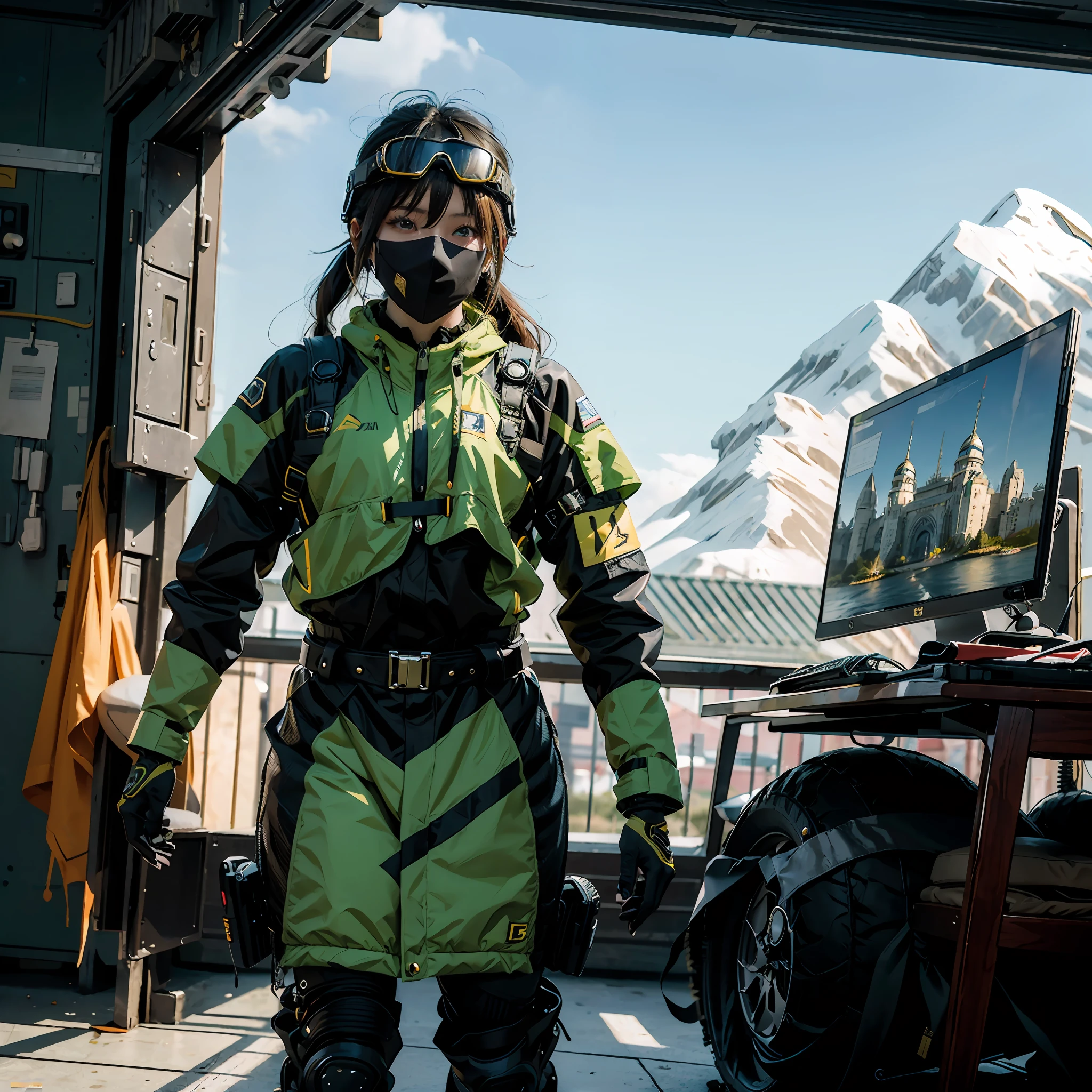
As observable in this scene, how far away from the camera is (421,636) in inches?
60.4

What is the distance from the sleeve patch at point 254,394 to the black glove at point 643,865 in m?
0.86

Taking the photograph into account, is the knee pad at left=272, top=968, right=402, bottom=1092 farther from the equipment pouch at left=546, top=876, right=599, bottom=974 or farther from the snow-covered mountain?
the snow-covered mountain

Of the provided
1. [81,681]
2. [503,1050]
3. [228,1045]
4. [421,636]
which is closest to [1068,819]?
[503,1050]

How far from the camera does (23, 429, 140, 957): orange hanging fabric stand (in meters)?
3.08

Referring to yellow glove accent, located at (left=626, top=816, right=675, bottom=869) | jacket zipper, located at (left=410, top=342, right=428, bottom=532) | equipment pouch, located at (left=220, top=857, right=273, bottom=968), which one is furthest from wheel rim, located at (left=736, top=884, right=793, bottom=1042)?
jacket zipper, located at (left=410, top=342, right=428, bottom=532)

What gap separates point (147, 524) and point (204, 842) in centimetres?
98

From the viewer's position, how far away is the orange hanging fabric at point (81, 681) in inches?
121

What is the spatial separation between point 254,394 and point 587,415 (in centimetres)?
54

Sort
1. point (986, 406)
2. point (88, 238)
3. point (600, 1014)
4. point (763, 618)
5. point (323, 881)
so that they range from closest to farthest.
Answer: point (323, 881) → point (986, 406) → point (600, 1014) → point (88, 238) → point (763, 618)

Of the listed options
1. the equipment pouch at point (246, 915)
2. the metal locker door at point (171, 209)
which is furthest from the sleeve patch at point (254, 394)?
the metal locker door at point (171, 209)

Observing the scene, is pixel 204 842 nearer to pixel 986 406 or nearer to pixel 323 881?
pixel 323 881

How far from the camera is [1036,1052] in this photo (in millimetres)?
1726

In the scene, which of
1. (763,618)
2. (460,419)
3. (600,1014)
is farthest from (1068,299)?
(460,419)

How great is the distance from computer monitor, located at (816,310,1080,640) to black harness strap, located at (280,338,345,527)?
4.04 ft
